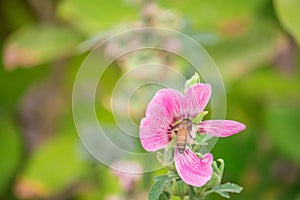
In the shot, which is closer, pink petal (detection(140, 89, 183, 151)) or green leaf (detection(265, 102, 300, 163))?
pink petal (detection(140, 89, 183, 151))

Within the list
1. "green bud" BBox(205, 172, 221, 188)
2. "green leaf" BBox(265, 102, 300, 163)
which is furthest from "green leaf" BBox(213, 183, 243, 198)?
"green leaf" BBox(265, 102, 300, 163)

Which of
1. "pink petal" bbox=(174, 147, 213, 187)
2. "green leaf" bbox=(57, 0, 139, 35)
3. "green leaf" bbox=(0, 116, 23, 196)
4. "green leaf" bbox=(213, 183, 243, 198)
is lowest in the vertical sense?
"green leaf" bbox=(0, 116, 23, 196)

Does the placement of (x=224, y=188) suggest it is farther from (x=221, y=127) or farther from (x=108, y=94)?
(x=108, y=94)

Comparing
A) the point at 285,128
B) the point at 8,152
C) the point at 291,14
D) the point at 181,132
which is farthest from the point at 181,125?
the point at 8,152

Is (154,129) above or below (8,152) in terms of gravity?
above

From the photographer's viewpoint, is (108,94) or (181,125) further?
(108,94)

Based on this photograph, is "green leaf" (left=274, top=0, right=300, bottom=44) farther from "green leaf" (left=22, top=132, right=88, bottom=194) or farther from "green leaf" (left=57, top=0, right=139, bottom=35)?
"green leaf" (left=22, top=132, right=88, bottom=194)

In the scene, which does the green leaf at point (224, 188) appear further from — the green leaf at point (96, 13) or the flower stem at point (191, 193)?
the green leaf at point (96, 13)
